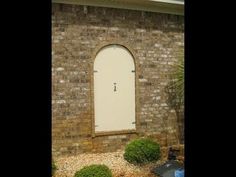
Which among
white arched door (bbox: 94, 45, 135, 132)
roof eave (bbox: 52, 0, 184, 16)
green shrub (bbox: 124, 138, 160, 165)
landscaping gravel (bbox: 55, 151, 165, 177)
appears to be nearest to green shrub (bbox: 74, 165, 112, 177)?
landscaping gravel (bbox: 55, 151, 165, 177)

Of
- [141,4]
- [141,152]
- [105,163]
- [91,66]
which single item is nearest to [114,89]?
[91,66]

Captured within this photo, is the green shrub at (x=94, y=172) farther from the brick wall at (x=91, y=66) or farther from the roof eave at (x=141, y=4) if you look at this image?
the roof eave at (x=141, y=4)

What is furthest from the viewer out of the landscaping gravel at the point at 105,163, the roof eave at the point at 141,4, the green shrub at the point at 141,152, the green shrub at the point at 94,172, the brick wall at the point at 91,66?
the roof eave at the point at 141,4

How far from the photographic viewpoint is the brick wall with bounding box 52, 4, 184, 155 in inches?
335

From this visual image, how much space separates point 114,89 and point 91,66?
3.12 ft

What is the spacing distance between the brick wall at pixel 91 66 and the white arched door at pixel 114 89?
19 centimetres

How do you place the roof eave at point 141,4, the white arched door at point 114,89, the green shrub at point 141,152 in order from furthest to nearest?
the white arched door at point 114,89 < the roof eave at point 141,4 < the green shrub at point 141,152

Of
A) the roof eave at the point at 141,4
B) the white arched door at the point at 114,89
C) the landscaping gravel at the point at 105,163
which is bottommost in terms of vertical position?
the landscaping gravel at the point at 105,163

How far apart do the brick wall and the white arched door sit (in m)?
0.19

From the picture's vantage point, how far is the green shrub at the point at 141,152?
8094 mm

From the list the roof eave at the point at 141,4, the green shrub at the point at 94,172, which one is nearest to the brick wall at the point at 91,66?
the roof eave at the point at 141,4

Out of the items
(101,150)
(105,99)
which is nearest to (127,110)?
(105,99)
